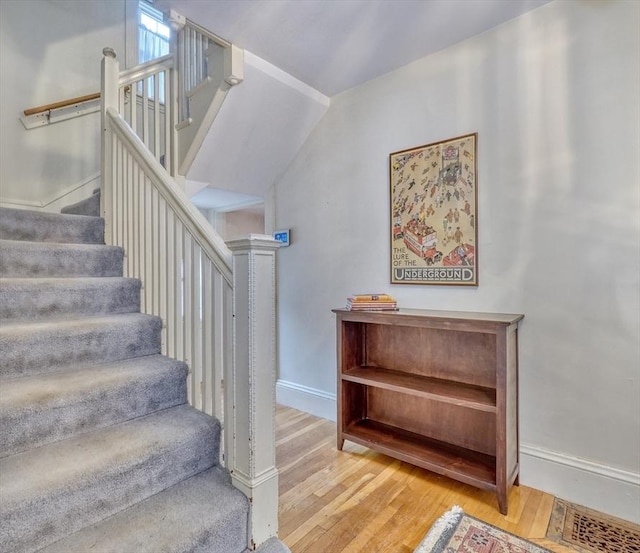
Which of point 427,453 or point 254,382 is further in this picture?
point 427,453

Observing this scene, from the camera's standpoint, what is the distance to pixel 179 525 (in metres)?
1.13

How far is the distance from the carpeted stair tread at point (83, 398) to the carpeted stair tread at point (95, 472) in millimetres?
40

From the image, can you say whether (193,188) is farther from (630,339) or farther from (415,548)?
(630,339)

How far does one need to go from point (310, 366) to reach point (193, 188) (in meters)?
1.69

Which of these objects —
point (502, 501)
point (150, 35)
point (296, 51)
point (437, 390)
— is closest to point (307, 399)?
point (437, 390)

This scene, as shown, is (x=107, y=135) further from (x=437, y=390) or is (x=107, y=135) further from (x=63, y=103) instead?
(x=437, y=390)

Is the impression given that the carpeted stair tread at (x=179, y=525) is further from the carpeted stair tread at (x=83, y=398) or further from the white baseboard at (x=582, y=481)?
the white baseboard at (x=582, y=481)

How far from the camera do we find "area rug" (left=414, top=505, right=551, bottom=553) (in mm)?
1486

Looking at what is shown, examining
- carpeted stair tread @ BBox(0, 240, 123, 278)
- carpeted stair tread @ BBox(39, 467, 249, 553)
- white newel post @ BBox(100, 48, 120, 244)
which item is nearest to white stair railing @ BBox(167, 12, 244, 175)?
white newel post @ BBox(100, 48, 120, 244)

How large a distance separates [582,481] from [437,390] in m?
0.79

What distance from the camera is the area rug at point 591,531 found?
59.7 inches

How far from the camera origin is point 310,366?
2977 millimetres

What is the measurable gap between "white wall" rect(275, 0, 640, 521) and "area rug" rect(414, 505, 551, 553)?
0.50 m

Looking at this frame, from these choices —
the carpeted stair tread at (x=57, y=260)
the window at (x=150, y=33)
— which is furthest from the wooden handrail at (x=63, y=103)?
the carpeted stair tread at (x=57, y=260)
